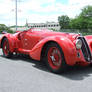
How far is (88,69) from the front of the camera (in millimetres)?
4633

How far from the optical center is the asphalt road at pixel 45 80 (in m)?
3.12

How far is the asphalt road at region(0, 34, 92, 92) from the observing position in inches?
123

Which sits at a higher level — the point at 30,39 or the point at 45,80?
the point at 30,39

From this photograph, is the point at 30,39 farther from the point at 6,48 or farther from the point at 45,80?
the point at 45,80

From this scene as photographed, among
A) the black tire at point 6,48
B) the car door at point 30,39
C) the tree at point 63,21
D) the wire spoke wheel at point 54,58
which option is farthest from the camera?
the tree at point 63,21

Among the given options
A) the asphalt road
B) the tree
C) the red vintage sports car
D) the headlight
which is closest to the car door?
the red vintage sports car

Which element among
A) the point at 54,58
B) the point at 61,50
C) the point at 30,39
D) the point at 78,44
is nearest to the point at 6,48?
the point at 30,39

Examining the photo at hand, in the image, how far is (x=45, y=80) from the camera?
361 centimetres

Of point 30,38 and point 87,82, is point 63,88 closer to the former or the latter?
point 87,82

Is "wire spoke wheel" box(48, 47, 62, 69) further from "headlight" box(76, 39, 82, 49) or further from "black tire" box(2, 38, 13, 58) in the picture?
"black tire" box(2, 38, 13, 58)

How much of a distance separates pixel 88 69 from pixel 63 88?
1745 mm

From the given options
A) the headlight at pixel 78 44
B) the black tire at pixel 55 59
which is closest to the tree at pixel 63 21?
the black tire at pixel 55 59

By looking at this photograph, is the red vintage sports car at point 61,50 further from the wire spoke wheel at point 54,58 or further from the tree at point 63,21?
the tree at point 63,21

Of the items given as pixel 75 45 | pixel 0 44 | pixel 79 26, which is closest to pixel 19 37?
pixel 0 44
